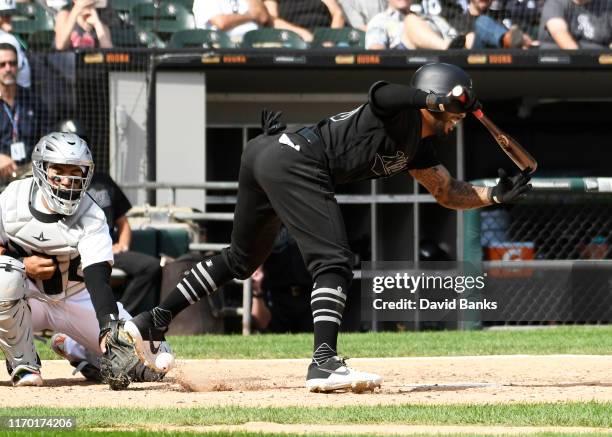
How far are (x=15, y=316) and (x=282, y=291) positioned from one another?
5041mm

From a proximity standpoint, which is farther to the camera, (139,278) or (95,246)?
(139,278)

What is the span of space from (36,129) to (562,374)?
278 inches

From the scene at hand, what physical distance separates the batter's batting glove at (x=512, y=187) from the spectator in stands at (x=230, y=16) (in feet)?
23.4

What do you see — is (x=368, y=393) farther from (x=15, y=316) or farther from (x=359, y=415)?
(x=15, y=316)

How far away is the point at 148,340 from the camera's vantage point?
19.8 feet

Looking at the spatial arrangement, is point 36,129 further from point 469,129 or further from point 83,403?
point 83,403

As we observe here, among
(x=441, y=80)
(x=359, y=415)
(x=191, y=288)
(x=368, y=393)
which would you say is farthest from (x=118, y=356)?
(x=441, y=80)

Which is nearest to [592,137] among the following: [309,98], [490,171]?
[490,171]

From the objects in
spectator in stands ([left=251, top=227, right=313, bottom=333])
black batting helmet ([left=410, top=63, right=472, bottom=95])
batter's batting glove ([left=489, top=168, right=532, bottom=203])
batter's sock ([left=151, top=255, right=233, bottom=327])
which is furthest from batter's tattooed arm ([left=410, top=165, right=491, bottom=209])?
spectator in stands ([left=251, top=227, right=313, bottom=333])

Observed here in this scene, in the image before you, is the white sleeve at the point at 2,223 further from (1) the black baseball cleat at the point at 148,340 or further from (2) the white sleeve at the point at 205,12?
(2) the white sleeve at the point at 205,12

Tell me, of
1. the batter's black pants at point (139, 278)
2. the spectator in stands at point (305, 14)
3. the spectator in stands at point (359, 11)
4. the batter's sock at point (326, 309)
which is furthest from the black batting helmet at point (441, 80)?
the spectator in stands at point (305, 14)

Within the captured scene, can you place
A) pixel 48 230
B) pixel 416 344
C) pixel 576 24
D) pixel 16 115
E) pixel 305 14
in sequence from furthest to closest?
pixel 305 14 < pixel 576 24 < pixel 16 115 < pixel 416 344 < pixel 48 230

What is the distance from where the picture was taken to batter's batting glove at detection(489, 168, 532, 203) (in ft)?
20.1

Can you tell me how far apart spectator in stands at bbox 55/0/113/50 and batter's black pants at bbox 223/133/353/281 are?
7.07m
